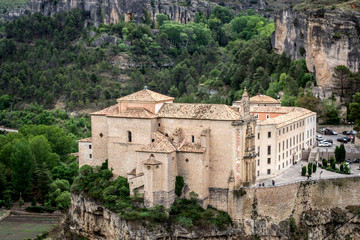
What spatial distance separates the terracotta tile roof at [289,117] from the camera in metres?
61.9

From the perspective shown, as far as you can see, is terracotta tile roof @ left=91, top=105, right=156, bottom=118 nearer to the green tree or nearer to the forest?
the forest

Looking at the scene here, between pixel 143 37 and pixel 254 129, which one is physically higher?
pixel 143 37

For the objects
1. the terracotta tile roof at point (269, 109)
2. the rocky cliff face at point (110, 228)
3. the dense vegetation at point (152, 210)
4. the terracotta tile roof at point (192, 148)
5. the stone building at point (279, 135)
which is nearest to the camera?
the rocky cliff face at point (110, 228)

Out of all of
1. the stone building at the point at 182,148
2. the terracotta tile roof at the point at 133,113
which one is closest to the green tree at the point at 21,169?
the stone building at the point at 182,148

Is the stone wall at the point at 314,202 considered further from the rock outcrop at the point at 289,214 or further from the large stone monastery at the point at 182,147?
the large stone monastery at the point at 182,147

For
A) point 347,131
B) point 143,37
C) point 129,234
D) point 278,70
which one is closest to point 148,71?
point 143,37

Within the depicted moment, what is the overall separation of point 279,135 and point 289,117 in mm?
4920

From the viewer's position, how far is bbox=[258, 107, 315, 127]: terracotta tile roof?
203ft

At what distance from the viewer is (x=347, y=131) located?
248 ft

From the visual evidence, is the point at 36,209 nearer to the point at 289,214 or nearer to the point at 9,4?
the point at 289,214

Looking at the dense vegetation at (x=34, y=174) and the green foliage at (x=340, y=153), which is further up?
the green foliage at (x=340, y=153)

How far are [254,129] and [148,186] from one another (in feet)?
38.7

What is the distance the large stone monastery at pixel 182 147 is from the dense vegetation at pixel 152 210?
728mm

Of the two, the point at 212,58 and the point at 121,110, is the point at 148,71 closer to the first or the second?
the point at 212,58
